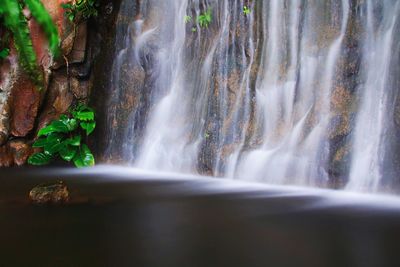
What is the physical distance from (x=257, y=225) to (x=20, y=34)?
263 centimetres

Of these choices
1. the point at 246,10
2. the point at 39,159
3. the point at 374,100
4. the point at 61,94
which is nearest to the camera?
the point at 374,100

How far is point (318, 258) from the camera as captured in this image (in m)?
3.28

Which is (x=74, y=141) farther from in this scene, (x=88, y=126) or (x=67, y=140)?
(x=88, y=126)

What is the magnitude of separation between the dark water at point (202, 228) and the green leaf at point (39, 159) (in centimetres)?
324

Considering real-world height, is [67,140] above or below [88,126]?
below

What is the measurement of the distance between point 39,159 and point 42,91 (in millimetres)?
1402

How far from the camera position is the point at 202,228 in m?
4.12

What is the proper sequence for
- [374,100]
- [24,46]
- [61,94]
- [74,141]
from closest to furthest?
[24,46] < [374,100] < [74,141] < [61,94]

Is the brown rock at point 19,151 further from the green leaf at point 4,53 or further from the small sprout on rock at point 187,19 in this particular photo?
the small sprout on rock at point 187,19

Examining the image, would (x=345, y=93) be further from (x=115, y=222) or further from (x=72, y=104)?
(x=72, y=104)

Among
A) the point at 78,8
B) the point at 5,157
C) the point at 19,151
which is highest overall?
the point at 78,8

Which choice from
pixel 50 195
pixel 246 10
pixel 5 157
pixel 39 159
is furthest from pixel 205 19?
pixel 5 157

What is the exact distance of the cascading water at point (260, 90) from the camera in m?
6.19

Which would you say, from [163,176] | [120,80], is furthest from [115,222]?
[120,80]
